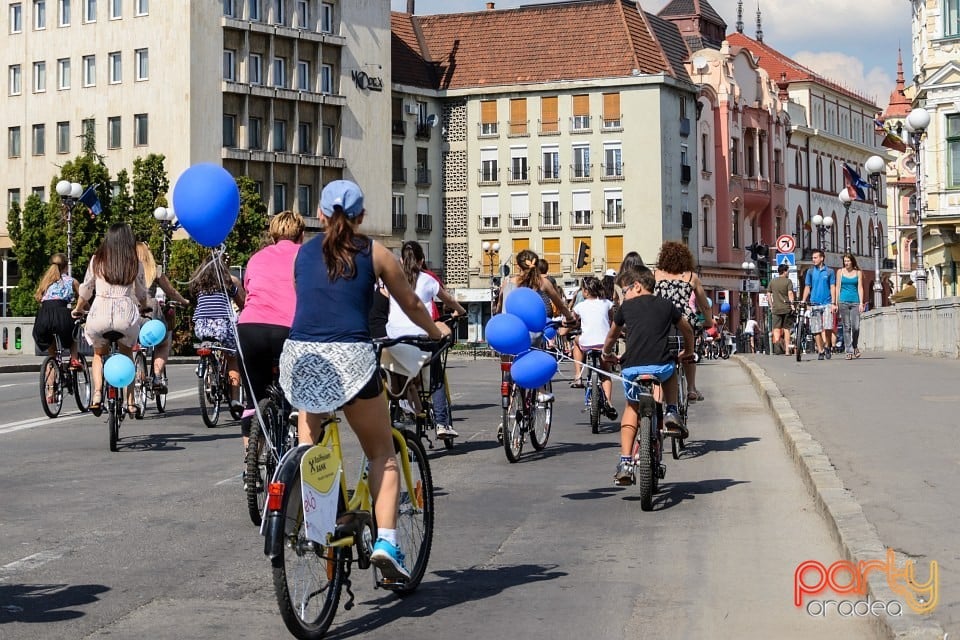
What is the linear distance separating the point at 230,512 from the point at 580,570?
304 centimetres

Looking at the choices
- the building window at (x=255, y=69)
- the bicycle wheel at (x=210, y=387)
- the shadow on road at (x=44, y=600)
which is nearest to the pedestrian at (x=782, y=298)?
the bicycle wheel at (x=210, y=387)

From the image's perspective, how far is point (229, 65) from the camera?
252 feet

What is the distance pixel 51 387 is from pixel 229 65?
59326 millimetres

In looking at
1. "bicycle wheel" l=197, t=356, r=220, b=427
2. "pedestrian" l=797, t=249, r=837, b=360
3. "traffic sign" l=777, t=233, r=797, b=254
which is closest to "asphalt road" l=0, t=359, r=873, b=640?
"bicycle wheel" l=197, t=356, r=220, b=427

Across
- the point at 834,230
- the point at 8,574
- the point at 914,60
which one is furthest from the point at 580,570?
the point at 834,230

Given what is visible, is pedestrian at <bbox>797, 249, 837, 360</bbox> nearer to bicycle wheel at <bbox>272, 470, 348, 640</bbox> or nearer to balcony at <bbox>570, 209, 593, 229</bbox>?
bicycle wheel at <bbox>272, 470, 348, 640</bbox>

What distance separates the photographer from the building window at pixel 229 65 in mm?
76625

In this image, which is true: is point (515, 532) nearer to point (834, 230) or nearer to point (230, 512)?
point (230, 512)

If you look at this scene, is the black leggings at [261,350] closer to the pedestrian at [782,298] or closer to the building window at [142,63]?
the pedestrian at [782,298]

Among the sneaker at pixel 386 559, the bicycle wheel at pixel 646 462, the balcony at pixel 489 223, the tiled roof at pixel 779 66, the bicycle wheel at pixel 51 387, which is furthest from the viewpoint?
the tiled roof at pixel 779 66

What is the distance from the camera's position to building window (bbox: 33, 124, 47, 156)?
80.4m

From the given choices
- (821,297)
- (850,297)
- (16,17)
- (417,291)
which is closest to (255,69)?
(16,17)

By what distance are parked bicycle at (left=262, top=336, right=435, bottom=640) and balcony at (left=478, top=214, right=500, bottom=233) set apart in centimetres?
8673

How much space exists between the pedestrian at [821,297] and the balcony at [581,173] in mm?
62377
